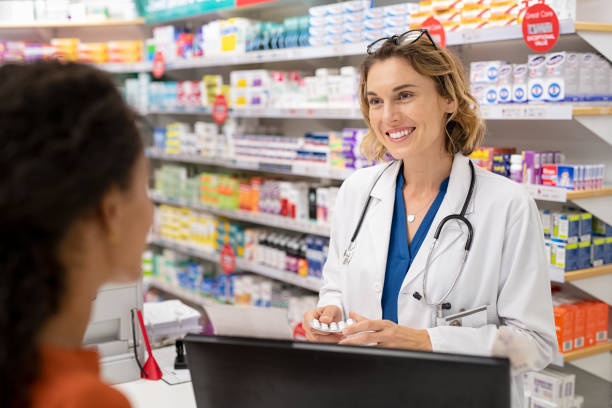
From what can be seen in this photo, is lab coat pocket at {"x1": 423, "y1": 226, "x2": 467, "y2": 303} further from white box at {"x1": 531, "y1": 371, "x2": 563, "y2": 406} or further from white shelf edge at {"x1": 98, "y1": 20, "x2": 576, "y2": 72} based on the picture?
white box at {"x1": 531, "y1": 371, "x2": 563, "y2": 406}

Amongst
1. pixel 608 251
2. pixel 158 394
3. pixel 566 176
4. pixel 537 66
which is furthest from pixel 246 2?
pixel 158 394

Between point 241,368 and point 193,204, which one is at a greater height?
point 241,368

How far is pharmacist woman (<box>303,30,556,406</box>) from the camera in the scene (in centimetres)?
185

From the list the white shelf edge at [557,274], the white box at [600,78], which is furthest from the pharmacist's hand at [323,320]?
the white box at [600,78]

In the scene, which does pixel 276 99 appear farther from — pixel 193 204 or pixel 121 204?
pixel 121 204

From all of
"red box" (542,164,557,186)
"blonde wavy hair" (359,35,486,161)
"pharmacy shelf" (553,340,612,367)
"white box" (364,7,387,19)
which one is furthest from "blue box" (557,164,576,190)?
"white box" (364,7,387,19)

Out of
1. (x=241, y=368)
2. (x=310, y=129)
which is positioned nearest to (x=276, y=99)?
(x=310, y=129)

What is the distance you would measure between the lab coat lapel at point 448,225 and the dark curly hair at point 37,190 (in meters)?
1.42

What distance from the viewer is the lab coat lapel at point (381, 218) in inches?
82.4

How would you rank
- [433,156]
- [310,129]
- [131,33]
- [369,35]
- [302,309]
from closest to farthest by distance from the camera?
1. [433,156]
2. [369,35]
3. [302,309]
4. [310,129]
5. [131,33]

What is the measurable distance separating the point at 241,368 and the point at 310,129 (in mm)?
4321

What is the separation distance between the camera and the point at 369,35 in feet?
12.9

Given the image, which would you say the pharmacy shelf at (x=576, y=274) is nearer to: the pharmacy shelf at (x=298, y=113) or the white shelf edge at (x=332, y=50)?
the white shelf edge at (x=332, y=50)

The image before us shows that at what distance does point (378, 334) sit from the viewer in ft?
5.58
